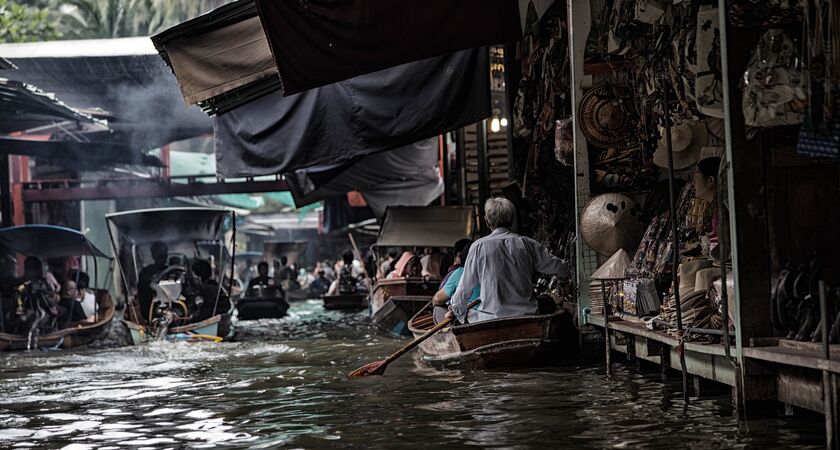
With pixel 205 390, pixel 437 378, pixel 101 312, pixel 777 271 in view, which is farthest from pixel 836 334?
pixel 101 312

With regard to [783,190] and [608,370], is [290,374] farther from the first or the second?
[783,190]

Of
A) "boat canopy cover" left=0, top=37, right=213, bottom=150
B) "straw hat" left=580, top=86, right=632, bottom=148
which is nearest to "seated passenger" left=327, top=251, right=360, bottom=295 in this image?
"boat canopy cover" left=0, top=37, right=213, bottom=150

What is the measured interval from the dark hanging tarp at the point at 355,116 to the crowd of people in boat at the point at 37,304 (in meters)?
6.56

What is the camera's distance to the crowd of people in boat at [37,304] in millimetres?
16828

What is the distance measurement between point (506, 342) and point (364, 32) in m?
3.02

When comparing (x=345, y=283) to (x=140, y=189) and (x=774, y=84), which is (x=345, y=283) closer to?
(x=140, y=189)

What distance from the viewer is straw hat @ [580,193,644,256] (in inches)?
361

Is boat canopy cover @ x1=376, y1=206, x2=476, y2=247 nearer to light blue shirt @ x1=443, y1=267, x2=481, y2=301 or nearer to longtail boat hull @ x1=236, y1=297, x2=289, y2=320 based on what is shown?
longtail boat hull @ x1=236, y1=297, x2=289, y2=320

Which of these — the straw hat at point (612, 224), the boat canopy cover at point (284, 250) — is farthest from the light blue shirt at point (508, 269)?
the boat canopy cover at point (284, 250)

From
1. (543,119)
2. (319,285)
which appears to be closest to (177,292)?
(543,119)

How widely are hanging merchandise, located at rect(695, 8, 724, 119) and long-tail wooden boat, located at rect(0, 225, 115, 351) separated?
12.5m

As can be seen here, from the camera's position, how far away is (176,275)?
1698 centimetres

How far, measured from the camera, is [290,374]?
1080 centimetres

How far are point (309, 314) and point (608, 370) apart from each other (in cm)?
1969
